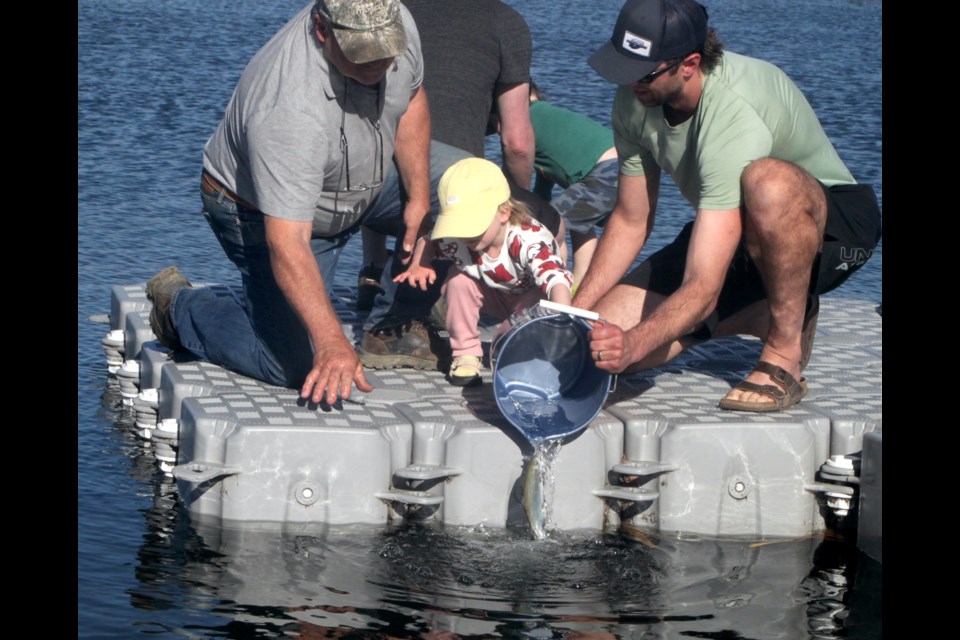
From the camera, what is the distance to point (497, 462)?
442cm

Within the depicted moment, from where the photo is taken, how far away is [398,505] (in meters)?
4.43

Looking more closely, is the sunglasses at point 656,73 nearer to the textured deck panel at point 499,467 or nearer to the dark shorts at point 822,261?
the dark shorts at point 822,261

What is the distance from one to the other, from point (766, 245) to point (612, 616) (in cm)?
Answer: 136

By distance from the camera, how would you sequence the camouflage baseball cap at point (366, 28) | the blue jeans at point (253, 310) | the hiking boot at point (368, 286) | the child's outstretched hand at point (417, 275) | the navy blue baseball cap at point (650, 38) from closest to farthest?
the camouflage baseball cap at point (366, 28) → the navy blue baseball cap at point (650, 38) → the blue jeans at point (253, 310) → the child's outstretched hand at point (417, 275) → the hiking boot at point (368, 286)

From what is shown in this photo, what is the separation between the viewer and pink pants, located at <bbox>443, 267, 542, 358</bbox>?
4.91m

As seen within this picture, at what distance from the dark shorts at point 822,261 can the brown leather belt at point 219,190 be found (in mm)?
1348

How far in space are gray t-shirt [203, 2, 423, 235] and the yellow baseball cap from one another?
0.27 metres

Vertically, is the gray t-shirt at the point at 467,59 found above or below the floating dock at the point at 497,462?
above

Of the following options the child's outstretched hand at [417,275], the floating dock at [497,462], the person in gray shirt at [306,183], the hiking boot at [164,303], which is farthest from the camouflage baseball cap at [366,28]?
the hiking boot at [164,303]

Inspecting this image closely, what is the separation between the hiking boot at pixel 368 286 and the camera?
5.80m

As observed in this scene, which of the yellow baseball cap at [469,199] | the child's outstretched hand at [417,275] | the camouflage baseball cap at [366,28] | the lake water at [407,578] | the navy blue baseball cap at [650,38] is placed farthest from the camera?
the child's outstretched hand at [417,275]

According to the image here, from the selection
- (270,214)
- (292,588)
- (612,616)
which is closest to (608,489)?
(612,616)

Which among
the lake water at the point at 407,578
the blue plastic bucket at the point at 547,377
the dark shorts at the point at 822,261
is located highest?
the dark shorts at the point at 822,261
